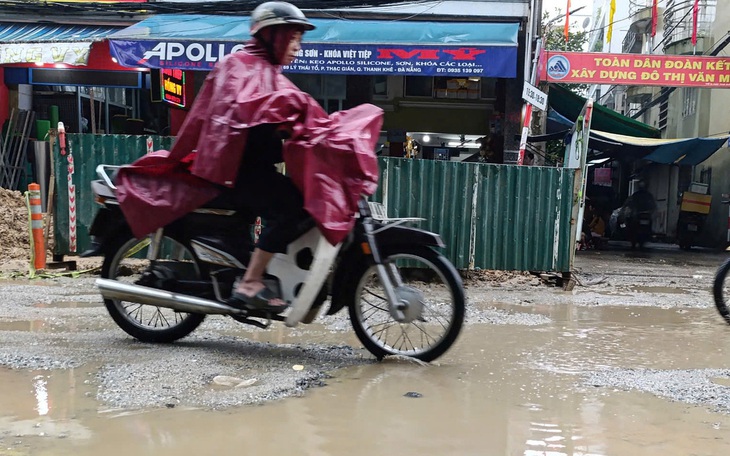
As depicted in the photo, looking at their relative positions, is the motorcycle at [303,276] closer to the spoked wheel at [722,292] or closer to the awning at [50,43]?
the spoked wheel at [722,292]

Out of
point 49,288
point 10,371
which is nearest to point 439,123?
point 49,288

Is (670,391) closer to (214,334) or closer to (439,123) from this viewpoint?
(214,334)

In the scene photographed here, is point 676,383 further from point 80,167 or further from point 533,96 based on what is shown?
point 533,96

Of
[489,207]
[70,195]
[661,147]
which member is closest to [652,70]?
[661,147]

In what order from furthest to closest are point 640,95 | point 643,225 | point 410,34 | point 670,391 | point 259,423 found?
point 640,95 → point 643,225 → point 410,34 → point 670,391 → point 259,423

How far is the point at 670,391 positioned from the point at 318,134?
216 centimetres

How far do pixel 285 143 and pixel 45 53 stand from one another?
364 inches

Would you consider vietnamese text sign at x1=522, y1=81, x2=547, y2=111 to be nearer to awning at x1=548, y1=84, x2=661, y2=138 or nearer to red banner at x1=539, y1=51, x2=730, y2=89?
red banner at x1=539, y1=51, x2=730, y2=89

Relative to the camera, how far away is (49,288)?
620cm

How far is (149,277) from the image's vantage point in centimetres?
390

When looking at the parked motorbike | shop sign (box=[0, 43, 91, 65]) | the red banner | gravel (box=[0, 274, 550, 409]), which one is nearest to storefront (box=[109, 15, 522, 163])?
shop sign (box=[0, 43, 91, 65])

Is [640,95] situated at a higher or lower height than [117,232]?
higher

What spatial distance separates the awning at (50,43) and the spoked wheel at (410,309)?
29.1 feet

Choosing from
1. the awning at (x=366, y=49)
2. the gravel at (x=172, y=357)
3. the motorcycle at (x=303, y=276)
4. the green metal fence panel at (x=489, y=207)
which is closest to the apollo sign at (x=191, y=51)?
the awning at (x=366, y=49)
